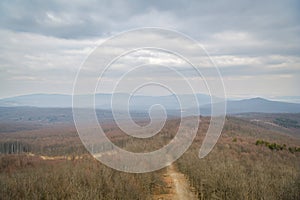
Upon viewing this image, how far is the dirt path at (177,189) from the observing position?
625 inches

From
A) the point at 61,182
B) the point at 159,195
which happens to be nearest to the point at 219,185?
the point at 159,195

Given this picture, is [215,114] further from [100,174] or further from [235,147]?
[235,147]

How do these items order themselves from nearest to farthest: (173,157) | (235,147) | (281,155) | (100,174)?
(100,174), (173,157), (281,155), (235,147)

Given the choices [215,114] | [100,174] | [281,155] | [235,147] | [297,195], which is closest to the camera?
[215,114]

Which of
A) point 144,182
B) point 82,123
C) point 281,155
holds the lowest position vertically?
point 281,155

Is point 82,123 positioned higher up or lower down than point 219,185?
higher up

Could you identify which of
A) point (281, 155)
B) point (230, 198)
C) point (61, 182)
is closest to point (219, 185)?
point (230, 198)

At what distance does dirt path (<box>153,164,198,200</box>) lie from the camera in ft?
52.1

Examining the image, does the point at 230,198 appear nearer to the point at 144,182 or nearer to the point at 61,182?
the point at 144,182

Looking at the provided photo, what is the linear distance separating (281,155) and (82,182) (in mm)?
33222

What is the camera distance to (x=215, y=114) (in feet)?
35.4

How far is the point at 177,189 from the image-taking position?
59.5 feet

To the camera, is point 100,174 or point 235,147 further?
point 235,147

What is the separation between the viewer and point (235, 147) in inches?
1663
